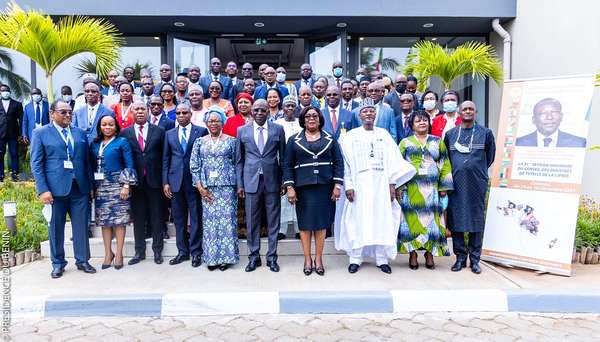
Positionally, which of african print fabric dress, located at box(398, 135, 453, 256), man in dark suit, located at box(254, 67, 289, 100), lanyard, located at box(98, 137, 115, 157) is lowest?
african print fabric dress, located at box(398, 135, 453, 256)

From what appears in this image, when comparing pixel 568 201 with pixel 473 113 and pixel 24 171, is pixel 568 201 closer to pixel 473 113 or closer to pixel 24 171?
→ pixel 473 113

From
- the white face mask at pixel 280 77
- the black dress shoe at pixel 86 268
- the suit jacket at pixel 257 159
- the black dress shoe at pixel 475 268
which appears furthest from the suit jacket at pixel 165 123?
the black dress shoe at pixel 475 268

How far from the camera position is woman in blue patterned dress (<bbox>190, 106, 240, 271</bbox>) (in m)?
5.00

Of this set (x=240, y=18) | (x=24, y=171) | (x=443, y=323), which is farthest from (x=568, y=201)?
(x=24, y=171)

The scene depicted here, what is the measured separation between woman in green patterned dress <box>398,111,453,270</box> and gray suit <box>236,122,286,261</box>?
4.67ft

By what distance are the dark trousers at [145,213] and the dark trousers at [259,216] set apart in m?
1.10

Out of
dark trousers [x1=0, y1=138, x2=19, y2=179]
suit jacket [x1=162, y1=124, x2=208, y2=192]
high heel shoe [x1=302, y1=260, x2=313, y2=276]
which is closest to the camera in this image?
high heel shoe [x1=302, y1=260, x2=313, y2=276]

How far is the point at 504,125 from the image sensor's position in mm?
5383

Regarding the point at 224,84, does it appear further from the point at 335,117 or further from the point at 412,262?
the point at 412,262

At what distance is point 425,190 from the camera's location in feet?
16.2

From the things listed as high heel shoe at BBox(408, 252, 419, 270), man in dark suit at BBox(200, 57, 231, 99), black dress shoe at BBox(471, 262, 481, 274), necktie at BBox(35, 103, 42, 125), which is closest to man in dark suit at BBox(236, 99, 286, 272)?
high heel shoe at BBox(408, 252, 419, 270)

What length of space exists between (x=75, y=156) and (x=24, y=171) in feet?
19.8

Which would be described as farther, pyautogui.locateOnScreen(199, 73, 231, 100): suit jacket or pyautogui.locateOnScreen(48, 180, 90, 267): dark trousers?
pyautogui.locateOnScreen(199, 73, 231, 100): suit jacket

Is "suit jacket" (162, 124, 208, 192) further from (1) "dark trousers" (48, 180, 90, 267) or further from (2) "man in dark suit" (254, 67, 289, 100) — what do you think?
(2) "man in dark suit" (254, 67, 289, 100)
